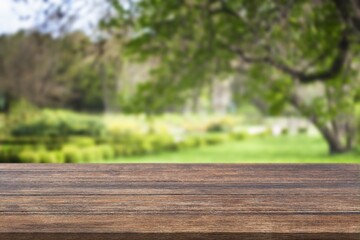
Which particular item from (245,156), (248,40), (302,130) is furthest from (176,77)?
(302,130)

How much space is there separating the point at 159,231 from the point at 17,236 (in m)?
0.31

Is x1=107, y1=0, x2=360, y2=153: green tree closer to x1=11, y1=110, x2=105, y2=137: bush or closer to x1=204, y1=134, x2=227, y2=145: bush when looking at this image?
x1=11, y1=110, x2=105, y2=137: bush

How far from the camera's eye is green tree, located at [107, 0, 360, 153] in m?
8.88

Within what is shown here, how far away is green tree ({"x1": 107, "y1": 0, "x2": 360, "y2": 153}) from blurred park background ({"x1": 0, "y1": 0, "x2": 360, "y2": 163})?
3 centimetres

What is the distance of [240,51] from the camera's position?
36.8 ft

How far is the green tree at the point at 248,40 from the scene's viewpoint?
8883 mm

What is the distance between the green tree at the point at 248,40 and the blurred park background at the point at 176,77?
0.03 meters

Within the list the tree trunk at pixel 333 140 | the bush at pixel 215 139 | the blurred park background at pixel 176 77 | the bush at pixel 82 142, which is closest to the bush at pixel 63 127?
the blurred park background at pixel 176 77

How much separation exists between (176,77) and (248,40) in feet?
5.73

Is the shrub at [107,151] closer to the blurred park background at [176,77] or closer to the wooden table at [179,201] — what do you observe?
the blurred park background at [176,77]

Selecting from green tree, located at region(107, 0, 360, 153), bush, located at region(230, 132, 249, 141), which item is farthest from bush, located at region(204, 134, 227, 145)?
green tree, located at region(107, 0, 360, 153)

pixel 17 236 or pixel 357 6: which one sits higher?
pixel 357 6

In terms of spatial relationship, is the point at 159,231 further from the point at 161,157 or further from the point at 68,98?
the point at 68,98

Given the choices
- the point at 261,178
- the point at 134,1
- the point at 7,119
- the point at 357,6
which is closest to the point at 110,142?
the point at 7,119
